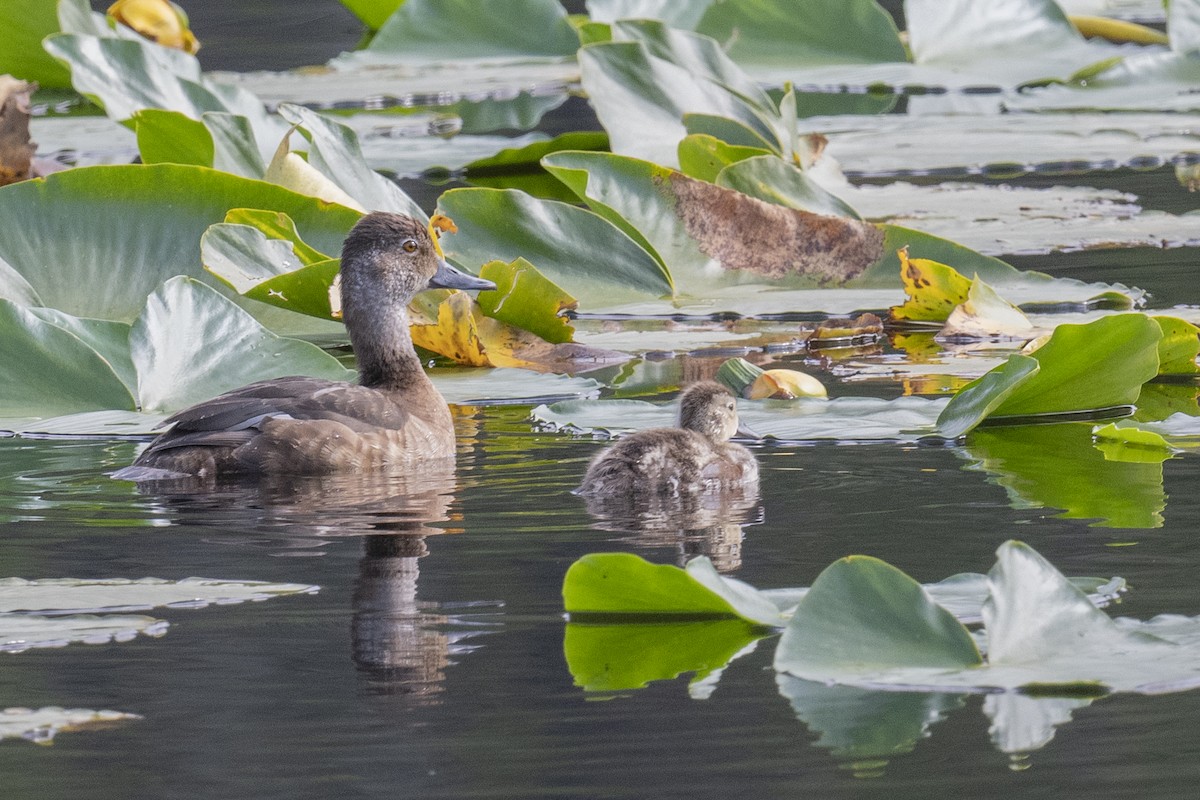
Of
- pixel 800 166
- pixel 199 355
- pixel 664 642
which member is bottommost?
pixel 664 642

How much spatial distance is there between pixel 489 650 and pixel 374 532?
1091 mm

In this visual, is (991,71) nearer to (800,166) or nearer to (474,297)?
(800,166)

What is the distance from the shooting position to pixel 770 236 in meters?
6.73

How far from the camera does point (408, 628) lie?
3.43 metres

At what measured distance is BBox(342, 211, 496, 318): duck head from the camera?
5.78 m

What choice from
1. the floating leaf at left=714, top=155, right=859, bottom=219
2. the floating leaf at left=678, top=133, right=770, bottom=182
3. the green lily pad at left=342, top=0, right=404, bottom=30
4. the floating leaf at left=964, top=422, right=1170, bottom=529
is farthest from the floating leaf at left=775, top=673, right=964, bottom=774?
the green lily pad at left=342, top=0, right=404, bottom=30

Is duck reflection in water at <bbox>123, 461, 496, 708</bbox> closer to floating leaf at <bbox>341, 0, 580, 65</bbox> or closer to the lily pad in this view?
the lily pad

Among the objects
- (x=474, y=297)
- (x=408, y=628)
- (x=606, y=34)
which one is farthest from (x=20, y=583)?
(x=606, y=34)

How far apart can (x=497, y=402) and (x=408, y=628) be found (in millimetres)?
2169

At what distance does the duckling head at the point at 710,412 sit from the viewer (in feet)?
15.8

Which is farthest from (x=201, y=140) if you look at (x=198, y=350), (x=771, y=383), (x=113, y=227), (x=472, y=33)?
(x=472, y=33)

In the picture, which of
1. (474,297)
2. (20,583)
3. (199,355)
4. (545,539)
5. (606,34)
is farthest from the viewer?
→ (606,34)

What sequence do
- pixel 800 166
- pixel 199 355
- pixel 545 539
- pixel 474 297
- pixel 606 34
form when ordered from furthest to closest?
1. pixel 606 34
2. pixel 800 166
3. pixel 474 297
4. pixel 199 355
5. pixel 545 539

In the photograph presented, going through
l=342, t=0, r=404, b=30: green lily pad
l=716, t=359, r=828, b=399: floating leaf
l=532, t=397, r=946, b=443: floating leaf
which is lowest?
l=532, t=397, r=946, b=443: floating leaf
